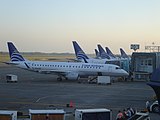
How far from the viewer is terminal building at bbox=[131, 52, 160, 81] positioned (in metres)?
53.8

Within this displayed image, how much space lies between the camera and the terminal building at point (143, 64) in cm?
5384

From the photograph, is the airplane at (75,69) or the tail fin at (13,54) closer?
the airplane at (75,69)

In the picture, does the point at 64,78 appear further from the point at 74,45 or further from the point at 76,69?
the point at 74,45

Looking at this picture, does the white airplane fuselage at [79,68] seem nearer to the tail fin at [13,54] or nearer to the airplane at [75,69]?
the airplane at [75,69]

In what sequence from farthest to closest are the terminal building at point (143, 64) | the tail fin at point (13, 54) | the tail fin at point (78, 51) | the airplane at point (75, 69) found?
the tail fin at point (78, 51) → the tail fin at point (13, 54) → the airplane at point (75, 69) → the terminal building at point (143, 64)

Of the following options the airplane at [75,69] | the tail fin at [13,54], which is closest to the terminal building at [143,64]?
the airplane at [75,69]

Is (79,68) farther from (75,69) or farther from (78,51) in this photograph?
(78,51)

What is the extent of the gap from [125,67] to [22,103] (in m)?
37.2

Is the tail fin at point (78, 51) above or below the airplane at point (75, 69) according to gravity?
above

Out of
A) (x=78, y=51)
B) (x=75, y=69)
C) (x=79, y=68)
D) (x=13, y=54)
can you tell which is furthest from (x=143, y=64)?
(x=13, y=54)

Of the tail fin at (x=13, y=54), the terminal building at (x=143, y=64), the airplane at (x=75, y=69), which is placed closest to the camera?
the terminal building at (x=143, y=64)

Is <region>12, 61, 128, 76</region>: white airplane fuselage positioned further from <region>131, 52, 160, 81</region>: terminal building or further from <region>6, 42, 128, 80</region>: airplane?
<region>131, 52, 160, 81</region>: terminal building

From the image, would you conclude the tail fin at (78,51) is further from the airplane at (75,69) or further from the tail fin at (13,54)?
the airplane at (75,69)

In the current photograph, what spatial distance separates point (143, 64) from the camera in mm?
55625
